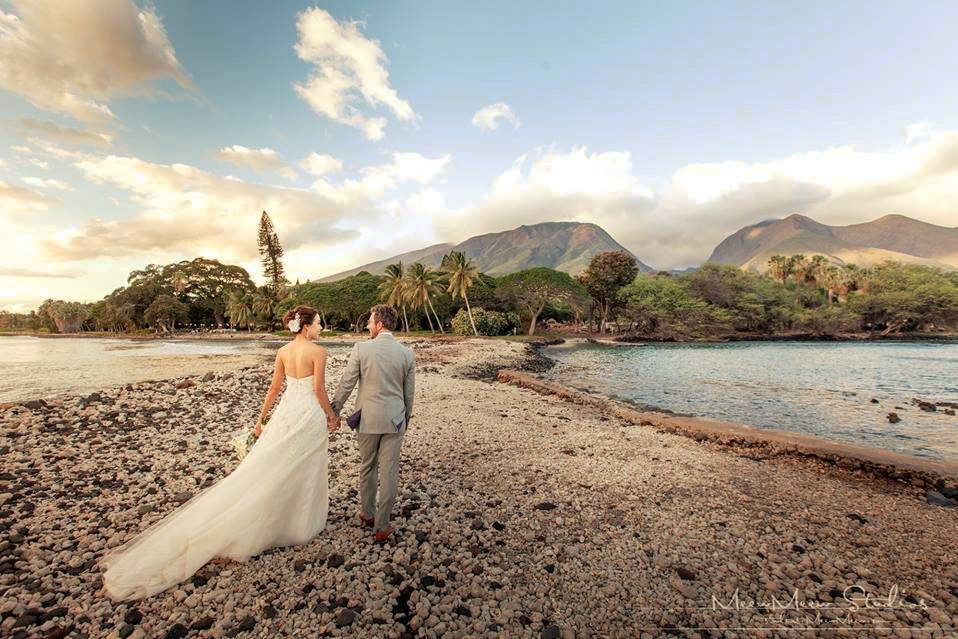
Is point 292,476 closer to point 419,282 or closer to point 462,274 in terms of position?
point 462,274

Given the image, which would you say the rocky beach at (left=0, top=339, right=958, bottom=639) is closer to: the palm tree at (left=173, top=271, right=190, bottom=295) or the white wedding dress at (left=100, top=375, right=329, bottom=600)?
the white wedding dress at (left=100, top=375, right=329, bottom=600)

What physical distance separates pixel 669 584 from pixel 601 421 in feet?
25.2

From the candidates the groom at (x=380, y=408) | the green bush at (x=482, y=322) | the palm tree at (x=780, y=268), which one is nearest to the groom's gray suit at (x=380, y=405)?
the groom at (x=380, y=408)

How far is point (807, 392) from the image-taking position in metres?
18.4

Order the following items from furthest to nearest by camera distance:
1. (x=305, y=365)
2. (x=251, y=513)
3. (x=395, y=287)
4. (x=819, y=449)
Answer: (x=395, y=287), (x=819, y=449), (x=305, y=365), (x=251, y=513)

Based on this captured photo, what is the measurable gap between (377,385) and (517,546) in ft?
8.26

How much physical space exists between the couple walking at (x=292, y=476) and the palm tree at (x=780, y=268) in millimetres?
97615

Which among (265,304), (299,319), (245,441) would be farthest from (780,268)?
(265,304)

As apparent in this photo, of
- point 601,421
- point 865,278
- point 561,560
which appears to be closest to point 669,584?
point 561,560

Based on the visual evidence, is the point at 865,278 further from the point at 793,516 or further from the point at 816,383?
the point at 793,516

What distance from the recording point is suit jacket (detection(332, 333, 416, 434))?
4.39 metres

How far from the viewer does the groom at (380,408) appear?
440 cm

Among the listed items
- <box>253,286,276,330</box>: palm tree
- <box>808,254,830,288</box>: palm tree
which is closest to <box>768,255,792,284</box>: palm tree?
<box>808,254,830,288</box>: palm tree

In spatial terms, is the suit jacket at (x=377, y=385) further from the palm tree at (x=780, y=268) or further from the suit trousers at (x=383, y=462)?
the palm tree at (x=780, y=268)
